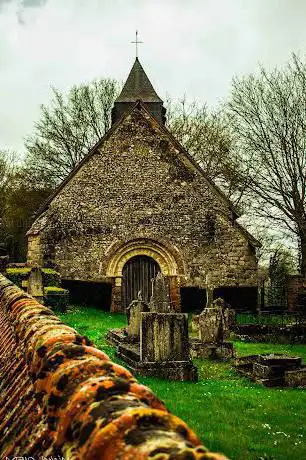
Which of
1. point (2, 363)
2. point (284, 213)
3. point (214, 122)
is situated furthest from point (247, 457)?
point (214, 122)

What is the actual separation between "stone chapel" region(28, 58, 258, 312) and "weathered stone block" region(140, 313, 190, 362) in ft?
36.3

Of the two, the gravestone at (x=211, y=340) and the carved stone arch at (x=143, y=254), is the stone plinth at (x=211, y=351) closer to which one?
the gravestone at (x=211, y=340)

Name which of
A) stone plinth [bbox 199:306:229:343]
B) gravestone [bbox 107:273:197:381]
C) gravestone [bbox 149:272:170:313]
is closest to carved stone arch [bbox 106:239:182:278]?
stone plinth [bbox 199:306:229:343]

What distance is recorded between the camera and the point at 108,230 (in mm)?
21859

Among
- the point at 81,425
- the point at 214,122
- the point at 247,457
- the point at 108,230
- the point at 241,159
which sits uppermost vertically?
the point at 214,122

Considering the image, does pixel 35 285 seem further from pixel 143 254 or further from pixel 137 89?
pixel 137 89

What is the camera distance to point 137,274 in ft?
71.9

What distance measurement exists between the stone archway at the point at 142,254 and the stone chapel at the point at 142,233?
40mm

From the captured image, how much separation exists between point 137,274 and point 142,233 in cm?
170

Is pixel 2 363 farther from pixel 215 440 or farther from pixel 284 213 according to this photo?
pixel 284 213

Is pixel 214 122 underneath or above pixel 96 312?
above

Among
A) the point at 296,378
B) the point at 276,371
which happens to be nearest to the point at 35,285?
the point at 276,371

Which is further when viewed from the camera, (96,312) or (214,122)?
(214,122)

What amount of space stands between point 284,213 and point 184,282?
6606mm
